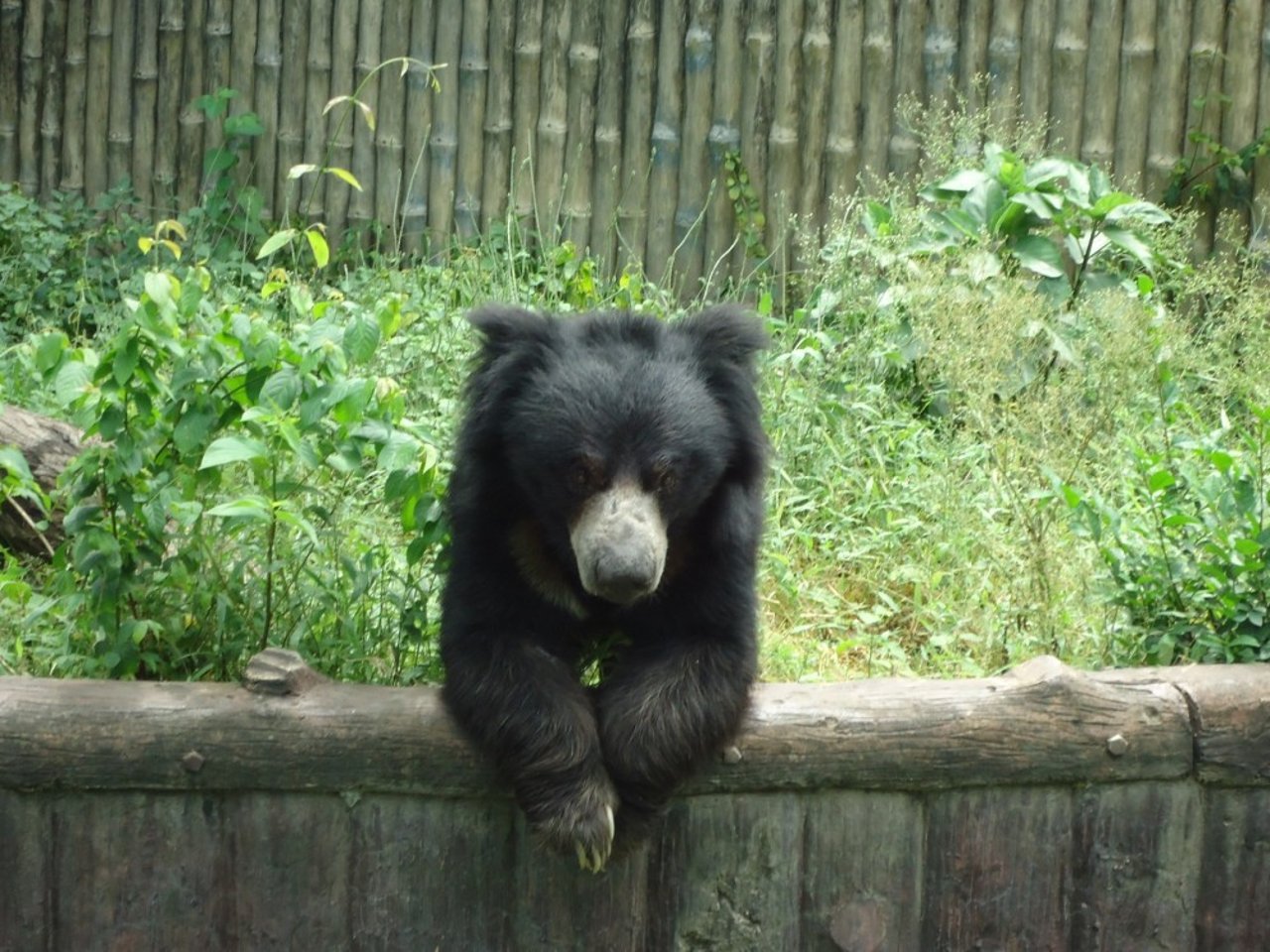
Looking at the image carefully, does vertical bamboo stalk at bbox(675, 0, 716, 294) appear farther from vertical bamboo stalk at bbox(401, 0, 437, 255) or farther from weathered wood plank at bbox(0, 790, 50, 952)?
weathered wood plank at bbox(0, 790, 50, 952)

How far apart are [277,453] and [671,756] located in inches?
50.6

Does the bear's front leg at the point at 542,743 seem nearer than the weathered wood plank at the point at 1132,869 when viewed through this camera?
Yes

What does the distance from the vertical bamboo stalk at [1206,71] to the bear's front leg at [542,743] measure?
492 cm

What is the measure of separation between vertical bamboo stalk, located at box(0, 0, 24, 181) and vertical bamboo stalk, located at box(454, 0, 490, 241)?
230 cm

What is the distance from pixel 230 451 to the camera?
10.9ft

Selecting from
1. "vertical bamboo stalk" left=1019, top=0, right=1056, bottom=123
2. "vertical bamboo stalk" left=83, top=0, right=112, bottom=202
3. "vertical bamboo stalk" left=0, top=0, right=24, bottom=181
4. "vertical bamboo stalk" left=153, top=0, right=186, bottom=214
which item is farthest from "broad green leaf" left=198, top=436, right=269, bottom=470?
"vertical bamboo stalk" left=0, top=0, right=24, bottom=181

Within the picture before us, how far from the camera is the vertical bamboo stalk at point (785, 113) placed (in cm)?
741

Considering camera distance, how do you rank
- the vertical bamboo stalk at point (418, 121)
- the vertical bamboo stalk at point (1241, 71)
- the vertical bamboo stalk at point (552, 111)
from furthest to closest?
1. the vertical bamboo stalk at point (418, 121)
2. the vertical bamboo stalk at point (552, 111)
3. the vertical bamboo stalk at point (1241, 71)

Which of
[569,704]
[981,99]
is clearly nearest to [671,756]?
[569,704]

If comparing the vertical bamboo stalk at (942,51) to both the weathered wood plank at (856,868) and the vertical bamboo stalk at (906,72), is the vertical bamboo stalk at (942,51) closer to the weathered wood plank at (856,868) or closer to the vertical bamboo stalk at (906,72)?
the vertical bamboo stalk at (906,72)

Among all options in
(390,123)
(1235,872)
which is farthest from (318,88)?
(1235,872)

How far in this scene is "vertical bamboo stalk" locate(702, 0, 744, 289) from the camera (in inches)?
293

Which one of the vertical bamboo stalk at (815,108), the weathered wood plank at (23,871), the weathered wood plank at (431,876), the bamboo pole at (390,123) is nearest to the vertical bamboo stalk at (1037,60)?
the vertical bamboo stalk at (815,108)

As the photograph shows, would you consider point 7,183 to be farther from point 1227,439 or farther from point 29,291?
point 1227,439
